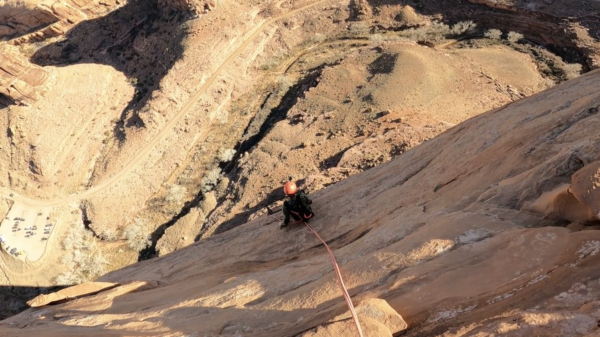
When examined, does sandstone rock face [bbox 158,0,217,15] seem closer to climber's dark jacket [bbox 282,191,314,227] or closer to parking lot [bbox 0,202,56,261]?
parking lot [bbox 0,202,56,261]

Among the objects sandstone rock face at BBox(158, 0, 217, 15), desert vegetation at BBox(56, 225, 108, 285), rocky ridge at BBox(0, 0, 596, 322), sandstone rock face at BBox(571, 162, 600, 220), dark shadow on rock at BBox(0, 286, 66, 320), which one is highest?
sandstone rock face at BBox(571, 162, 600, 220)

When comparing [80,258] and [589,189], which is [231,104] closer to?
[80,258]

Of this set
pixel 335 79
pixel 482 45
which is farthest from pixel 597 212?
pixel 482 45

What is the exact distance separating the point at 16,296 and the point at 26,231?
15.2 ft

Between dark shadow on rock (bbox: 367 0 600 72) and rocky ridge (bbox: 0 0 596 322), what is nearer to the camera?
rocky ridge (bbox: 0 0 596 322)

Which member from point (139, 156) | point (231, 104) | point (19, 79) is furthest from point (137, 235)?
point (19, 79)

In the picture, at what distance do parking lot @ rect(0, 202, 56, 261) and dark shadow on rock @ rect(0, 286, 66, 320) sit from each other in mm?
2021

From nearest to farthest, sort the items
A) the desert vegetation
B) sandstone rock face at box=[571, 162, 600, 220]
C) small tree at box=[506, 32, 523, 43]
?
sandstone rock face at box=[571, 162, 600, 220] → the desert vegetation → small tree at box=[506, 32, 523, 43]

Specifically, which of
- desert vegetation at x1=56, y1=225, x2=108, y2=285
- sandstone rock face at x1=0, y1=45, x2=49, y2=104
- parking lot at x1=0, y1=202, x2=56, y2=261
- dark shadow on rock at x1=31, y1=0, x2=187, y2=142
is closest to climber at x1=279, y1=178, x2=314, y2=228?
desert vegetation at x1=56, y1=225, x2=108, y2=285

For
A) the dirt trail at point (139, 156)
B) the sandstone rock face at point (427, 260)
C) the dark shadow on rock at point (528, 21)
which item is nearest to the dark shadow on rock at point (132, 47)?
the dirt trail at point (139, 156)

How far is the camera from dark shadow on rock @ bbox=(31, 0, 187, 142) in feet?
107

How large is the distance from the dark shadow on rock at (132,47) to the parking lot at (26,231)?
797 cm

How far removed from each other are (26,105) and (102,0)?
48.5 ft

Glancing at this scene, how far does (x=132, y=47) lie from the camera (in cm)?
3597
